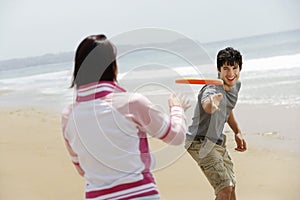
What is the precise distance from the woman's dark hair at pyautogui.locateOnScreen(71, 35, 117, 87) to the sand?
60 centimetres

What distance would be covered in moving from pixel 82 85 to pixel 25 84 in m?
1.53

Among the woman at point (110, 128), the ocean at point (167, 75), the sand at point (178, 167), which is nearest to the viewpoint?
the woman at point (110, 128)

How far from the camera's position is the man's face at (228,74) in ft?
4.22

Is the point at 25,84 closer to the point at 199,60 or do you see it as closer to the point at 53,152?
the point at 53,152

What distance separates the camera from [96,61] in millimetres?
867

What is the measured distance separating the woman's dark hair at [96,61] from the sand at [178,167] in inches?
23.5

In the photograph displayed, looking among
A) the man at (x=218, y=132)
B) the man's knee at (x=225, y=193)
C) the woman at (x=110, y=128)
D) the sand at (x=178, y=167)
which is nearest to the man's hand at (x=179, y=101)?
the woman at (x=110, y=128)

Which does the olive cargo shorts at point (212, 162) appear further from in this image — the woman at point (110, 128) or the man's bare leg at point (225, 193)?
the woman at point (110, 128)

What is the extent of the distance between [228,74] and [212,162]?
22 centimetres

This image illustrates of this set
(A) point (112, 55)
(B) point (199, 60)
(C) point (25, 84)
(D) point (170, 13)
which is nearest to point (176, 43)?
(B) point (199, 60)

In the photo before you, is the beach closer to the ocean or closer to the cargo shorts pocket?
the ocean

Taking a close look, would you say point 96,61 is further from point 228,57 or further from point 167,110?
point 228,57

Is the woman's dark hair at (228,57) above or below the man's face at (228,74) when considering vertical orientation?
above

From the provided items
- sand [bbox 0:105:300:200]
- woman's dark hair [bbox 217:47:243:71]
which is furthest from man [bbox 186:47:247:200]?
sand [bbox 0:105:300:200]
